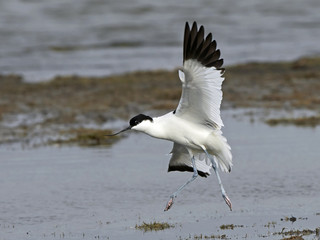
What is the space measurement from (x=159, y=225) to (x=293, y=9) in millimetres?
24931

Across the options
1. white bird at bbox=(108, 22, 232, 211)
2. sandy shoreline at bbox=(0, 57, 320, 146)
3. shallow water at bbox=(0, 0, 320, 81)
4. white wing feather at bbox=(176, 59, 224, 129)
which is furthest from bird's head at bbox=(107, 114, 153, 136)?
shallow water at bbox=(0, 0, 320, 81)

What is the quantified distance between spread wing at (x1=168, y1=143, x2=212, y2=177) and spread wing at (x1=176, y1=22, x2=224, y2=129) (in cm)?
93

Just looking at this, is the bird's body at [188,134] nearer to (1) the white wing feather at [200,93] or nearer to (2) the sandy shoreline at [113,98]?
(1) the white wing feather at [200,93]

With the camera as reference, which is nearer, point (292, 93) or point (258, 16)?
point (292, 93)

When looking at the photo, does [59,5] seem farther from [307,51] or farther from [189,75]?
[189,75]

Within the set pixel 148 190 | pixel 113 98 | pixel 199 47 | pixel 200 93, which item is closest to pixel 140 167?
pixel 148 190

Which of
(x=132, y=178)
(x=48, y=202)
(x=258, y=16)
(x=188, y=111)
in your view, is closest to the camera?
(x=188, y=111)

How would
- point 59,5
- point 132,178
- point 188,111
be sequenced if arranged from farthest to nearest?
point 59,5 < point 132,178 < point 188,111

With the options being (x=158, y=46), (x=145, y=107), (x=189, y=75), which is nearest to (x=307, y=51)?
(x=158, y=46)

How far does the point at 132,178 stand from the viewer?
9.43 meters

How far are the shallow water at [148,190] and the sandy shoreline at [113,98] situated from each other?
1.16 metres

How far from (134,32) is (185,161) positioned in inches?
741

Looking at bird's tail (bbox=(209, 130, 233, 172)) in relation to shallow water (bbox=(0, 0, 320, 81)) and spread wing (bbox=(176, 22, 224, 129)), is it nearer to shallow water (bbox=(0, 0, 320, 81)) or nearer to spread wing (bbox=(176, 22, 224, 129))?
spread wing (bbox=(176, 22, 224, 129))

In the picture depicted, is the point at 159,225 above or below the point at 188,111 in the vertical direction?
below
